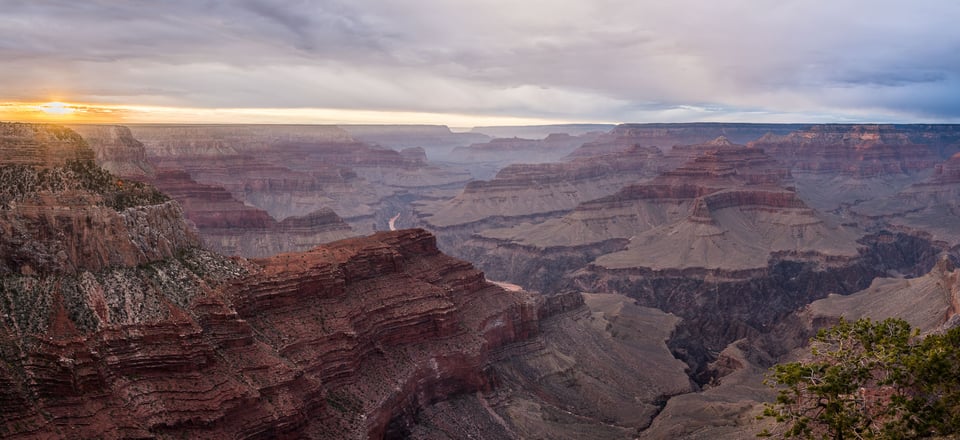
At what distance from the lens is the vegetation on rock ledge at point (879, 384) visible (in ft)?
78.0

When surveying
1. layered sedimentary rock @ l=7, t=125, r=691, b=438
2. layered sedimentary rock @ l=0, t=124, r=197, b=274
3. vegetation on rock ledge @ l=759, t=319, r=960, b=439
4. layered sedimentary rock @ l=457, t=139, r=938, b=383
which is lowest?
layered sedimentary rock @ l=457, t=139, r=938, b=383

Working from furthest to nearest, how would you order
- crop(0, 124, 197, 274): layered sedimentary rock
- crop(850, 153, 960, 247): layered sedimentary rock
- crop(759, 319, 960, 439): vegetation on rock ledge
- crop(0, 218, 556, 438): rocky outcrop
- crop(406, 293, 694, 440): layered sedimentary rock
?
crop(850, 153, 960, 247): layered sedimentary rock
crop(406, 293, 694, 440): layered sedimentary rock
crop(0, 124, 197, 274): layered sedimentary rock
crop(0, 218, 556, 438): rocky outcrop
crop(759, 319, 960, 439): vegetation on rock ledge

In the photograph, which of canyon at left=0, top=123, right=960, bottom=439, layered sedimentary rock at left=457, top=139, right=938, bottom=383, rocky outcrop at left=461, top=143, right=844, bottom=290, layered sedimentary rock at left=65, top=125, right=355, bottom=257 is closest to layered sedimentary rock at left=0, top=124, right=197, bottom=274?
canyon at left=0, top=123, right=960, bottom=439

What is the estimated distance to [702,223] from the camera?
462ft

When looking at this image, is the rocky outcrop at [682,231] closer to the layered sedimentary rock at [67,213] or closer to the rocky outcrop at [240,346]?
the rocky outcrop at [240,346]

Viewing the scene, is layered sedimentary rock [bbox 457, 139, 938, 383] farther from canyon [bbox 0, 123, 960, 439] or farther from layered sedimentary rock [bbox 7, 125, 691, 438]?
layered sedimentary rock [bbox 7, 125, 691, 438]

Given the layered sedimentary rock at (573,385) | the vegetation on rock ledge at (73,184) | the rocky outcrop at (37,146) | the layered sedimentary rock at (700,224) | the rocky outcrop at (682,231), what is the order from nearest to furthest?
1. the vegetation on rock ledge at (73,184)
2. the rocky outcrop at (37,146)
3. the layered sedimentary rock at (573,385)
4. the layered sedimentary rock at (700,224)
5. the rocky outcrop at (682,231)

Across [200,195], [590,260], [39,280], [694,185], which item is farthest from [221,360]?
[694,185]

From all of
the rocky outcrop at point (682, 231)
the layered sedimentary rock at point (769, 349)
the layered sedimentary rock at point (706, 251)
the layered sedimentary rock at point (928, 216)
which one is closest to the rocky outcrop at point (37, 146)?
the layered sedimentary rock at point (769, 349)

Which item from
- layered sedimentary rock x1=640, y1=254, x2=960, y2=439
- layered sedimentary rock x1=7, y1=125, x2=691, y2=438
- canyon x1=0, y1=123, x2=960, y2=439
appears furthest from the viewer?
layered sedimentary rock x1=640, y1=254, x2=960, y2=439

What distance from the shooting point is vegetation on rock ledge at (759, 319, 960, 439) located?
23766 mm

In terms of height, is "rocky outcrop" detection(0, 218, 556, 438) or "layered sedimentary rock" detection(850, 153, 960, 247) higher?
"rocky outcrop" detection(0, 218, 556, 438)

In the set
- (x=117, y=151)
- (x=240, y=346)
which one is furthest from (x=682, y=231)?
(x=240, y=346)

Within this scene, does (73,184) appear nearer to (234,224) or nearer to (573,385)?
(573,385)
